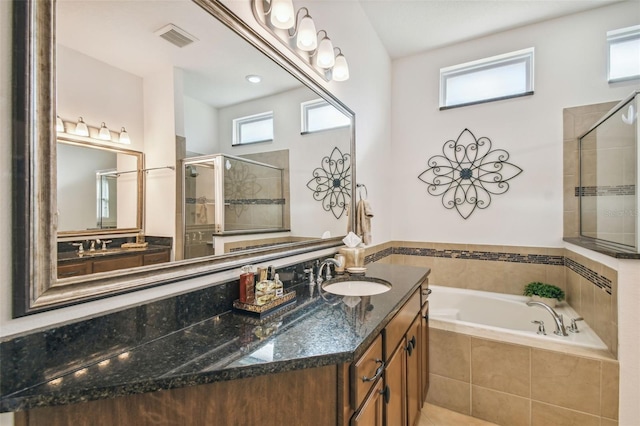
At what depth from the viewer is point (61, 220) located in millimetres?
746

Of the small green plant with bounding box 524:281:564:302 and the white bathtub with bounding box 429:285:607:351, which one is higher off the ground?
the small green plant with bounding box 524:281:564:302

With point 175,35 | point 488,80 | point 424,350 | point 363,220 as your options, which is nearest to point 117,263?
point 175,35

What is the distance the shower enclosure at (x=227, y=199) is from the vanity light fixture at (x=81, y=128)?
0.30 meters

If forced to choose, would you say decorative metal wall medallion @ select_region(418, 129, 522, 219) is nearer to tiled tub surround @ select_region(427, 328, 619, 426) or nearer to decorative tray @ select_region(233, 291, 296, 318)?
tiled tub surround @ select_region(427, 328, 619, 426)

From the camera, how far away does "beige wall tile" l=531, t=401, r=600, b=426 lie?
5.77 ft

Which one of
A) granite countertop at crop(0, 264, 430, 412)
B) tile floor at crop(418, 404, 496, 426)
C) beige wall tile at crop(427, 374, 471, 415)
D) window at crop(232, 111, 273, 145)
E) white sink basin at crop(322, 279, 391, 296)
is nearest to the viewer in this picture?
granite countertop at crop(0, 264, 430, 412)

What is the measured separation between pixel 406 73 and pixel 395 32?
53cm

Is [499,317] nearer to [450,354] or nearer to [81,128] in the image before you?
[450,354]

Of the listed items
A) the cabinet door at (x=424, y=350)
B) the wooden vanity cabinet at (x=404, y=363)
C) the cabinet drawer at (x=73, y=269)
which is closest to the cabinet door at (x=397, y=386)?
the wooden vanity cabinet at (x=404, y=363)

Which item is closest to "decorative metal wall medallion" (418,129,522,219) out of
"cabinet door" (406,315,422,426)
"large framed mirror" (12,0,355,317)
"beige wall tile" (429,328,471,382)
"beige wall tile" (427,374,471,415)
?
"beige wall tile" (429,328,471,382)

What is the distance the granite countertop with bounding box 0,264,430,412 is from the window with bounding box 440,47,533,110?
2633 millimetres

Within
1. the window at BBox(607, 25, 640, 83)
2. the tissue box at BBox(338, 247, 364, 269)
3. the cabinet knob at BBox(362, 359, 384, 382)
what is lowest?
the cabinet knob at BBox(362, 359, 384, 382)

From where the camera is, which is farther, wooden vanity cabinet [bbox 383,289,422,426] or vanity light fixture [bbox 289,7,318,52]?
vanity light fixture [bbox 289,7,318,52]

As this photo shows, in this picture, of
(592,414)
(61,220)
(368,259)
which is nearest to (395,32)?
(368,259)
